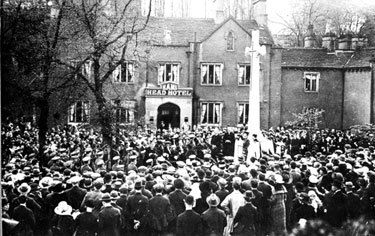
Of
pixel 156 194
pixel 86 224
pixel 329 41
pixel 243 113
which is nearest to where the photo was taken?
pixel 86 224

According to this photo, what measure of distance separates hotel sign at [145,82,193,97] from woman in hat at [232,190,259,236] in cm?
453

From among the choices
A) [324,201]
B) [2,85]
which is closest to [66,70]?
[2,85]

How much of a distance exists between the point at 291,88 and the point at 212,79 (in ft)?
5.73

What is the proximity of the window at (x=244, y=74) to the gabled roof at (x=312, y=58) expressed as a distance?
2.72 feet

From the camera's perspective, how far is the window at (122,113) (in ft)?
21.9

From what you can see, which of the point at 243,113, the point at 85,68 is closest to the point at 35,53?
the point at 85,68

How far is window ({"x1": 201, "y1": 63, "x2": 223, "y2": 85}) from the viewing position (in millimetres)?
10250

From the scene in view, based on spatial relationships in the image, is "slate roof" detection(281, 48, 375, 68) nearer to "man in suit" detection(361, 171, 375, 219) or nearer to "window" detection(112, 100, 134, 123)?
"window" detection(112, 100, 134, 123)

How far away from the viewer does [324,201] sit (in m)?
5.27

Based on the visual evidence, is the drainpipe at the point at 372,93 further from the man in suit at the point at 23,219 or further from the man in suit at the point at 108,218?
the man in suit at the point at 23,219

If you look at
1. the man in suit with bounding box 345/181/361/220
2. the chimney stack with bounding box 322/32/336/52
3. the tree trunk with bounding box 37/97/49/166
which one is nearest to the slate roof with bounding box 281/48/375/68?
the chimney stack with bounding box 322/32/336/52

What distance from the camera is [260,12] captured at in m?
7.14

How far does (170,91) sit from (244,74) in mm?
1649

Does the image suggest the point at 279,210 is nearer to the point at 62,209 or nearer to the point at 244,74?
the point at 62,209
